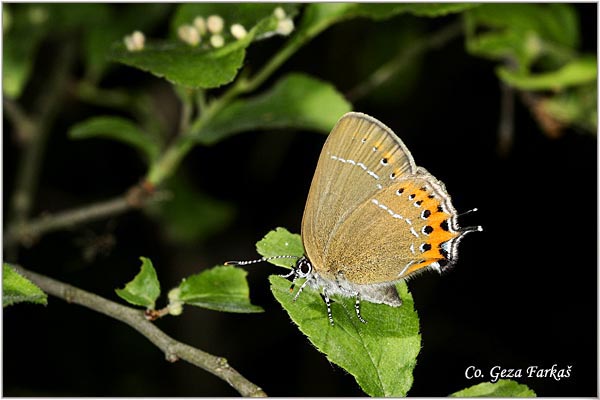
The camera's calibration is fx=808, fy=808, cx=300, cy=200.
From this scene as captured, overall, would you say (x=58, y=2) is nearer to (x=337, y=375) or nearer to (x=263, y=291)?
(x=263, y=291)

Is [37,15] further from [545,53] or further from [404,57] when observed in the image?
[545,53]

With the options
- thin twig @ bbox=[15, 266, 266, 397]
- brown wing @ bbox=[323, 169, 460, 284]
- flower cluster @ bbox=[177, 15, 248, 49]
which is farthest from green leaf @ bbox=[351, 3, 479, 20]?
thin twig @ bbox=[15, 266, 266, 397]

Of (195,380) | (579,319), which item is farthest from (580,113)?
(195,380)

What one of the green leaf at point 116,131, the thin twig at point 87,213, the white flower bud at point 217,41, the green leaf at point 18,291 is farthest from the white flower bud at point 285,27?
the green leaf at point 18,291

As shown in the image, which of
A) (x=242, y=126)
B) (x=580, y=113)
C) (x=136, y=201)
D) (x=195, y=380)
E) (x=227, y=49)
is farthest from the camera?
(x=195, y=380)

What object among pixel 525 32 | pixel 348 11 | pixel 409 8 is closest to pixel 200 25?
pixel 348 11

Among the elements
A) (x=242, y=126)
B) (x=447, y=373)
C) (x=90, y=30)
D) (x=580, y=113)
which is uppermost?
(x=90, y=30)

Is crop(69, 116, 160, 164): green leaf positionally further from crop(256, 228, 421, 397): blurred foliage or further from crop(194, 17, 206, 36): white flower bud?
crop(256, 228, 421, 397): blurred foliage

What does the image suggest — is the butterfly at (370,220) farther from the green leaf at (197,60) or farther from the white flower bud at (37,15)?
the white flower bud at (37,15)
